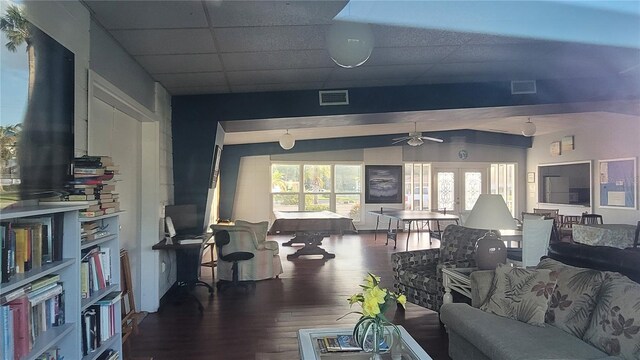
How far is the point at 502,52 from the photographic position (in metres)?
3.92

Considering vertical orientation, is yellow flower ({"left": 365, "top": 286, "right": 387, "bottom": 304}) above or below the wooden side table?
above

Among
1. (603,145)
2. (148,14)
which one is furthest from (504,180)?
(148,14)

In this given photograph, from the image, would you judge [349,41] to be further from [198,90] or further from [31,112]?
[198,90]

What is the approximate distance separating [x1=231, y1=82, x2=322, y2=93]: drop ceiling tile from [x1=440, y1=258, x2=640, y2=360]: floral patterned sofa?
9.51ft

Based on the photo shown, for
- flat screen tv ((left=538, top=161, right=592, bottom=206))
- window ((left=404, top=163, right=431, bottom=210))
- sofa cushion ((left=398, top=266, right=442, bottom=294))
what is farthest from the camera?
window ((left=404, top=163, right=431, bottom=210))

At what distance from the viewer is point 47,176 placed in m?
1.96

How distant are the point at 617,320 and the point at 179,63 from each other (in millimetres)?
3891

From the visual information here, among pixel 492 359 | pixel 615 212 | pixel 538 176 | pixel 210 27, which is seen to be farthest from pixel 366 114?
pixel 538 176

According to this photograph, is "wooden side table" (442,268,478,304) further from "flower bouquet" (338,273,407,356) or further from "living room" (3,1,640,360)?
"living room" (3,1,640,360)

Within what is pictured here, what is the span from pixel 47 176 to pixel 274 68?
8.49 ft

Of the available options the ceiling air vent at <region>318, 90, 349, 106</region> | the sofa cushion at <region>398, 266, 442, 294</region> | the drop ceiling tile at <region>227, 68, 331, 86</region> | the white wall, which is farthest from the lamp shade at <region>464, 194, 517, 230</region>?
the white wall

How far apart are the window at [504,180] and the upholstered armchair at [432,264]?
8718mm

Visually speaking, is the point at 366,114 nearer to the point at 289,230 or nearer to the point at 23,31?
the point at 289,230

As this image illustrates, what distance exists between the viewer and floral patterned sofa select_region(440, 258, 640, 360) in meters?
2.30
